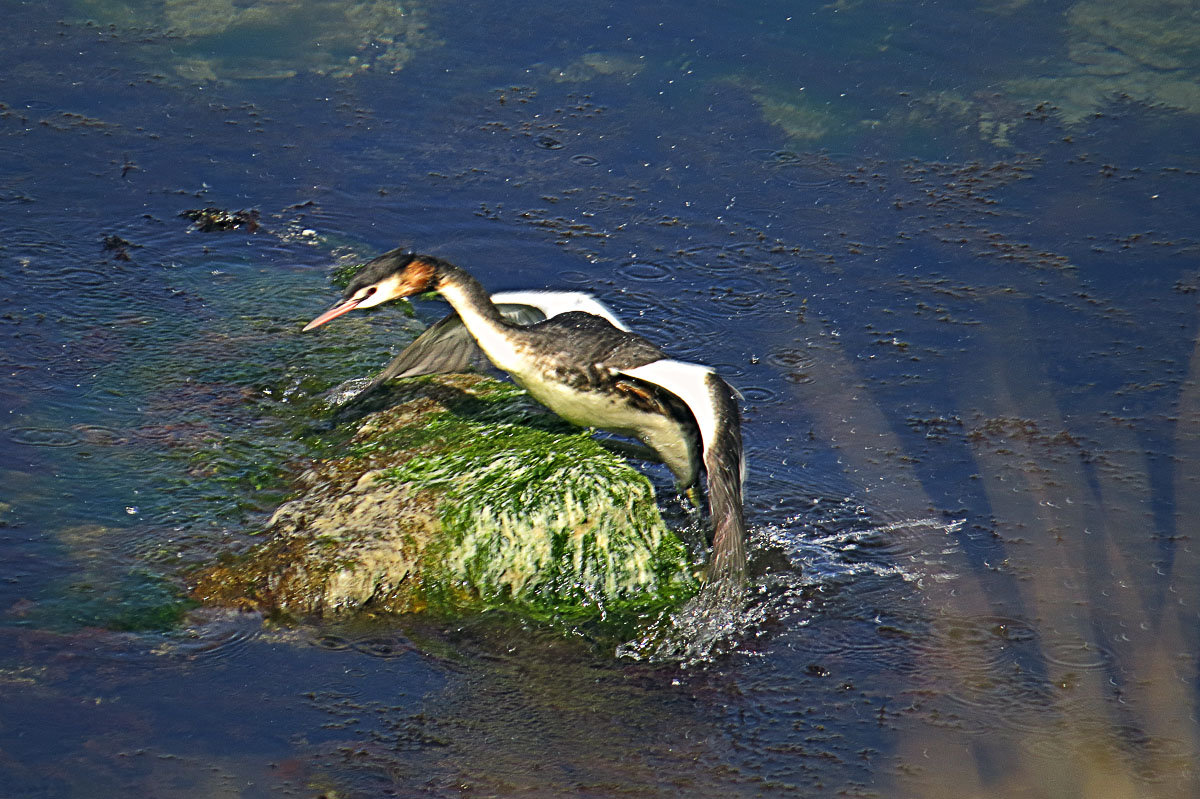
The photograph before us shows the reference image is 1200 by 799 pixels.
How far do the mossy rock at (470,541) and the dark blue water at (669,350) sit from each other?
180 mm

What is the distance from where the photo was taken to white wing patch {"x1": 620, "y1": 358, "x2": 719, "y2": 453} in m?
5.18

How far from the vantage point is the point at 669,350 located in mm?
7246

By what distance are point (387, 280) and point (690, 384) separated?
146cm

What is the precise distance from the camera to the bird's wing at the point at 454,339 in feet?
20.9

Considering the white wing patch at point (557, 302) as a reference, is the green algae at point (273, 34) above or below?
above

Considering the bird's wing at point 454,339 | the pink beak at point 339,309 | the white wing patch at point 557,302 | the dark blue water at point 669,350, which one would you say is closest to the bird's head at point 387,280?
the pink beak at point 339,309

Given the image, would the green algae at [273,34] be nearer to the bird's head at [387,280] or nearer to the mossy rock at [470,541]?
the bird's head at [387,280]

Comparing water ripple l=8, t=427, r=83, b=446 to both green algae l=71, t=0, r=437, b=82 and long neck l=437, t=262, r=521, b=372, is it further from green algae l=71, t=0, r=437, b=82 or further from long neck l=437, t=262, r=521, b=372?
green algae l=71, t=0, r=437, b=82

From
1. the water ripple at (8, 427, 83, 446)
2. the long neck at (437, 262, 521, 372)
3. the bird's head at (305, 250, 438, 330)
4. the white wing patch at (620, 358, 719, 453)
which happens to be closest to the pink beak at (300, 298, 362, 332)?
the bird's head at (305, 250, 438, 330)

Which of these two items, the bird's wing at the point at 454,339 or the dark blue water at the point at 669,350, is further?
the bird's wing at the point at 454,339

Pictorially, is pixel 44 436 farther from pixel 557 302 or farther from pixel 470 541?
pixel 557 302

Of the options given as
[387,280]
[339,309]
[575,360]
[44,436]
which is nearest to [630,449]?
[575,360]

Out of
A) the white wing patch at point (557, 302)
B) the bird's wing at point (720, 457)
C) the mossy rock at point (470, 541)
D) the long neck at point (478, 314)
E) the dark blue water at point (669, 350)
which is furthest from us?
the white wing patch at point (557, 302)

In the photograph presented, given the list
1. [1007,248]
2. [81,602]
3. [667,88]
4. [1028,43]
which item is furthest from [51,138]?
[1028,43]
